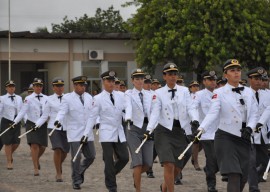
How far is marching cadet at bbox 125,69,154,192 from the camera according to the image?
465 inches

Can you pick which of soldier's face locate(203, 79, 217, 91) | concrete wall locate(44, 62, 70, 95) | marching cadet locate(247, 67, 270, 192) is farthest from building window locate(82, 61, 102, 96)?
marching cadet locate(247, 67, 270, 192)

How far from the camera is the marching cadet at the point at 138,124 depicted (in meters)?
11.8

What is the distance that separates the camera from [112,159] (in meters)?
12.0

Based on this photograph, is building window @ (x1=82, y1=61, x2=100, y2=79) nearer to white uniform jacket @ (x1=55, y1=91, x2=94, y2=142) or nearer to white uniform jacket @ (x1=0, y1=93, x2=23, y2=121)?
white uniform jacket @ (x1=0, y1=93, x2=23, y2=121)

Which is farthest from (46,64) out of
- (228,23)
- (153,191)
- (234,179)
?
(234,179)

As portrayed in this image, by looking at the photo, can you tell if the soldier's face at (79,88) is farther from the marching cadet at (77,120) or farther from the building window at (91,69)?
the building window at (91,69)

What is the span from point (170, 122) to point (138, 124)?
1977 millimetres

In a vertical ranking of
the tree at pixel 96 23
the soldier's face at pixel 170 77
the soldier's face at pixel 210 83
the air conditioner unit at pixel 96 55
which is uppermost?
the tree at pixel 96 23

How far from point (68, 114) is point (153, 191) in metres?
2.41

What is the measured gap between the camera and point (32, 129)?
1570cm

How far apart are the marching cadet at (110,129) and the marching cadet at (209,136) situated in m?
1.58

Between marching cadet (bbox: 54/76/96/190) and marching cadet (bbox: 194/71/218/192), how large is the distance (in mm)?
2166

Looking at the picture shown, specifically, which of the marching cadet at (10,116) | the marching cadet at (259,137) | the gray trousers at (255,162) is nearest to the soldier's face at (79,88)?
the marching cadet at (259,137)

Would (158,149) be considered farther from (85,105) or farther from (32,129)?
(32,129)
